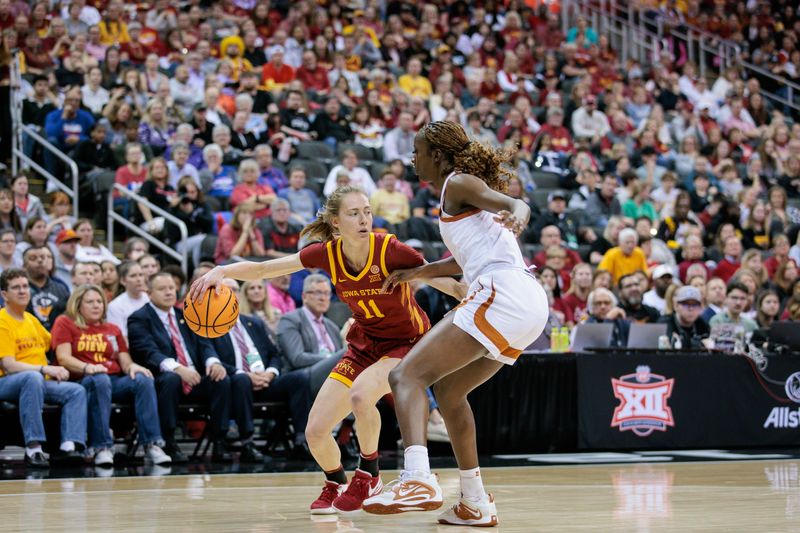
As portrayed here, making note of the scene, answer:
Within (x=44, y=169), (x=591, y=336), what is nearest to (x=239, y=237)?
(x=44, y=169)

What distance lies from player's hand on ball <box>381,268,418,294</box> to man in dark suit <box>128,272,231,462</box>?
373cm

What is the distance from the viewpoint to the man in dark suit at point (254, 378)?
29.7 ft

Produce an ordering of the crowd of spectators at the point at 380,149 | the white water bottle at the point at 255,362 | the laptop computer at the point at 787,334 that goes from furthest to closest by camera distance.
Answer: the crowd of spectators at the point at 380,149 → the laptop computer at the point at 787,334 → the white water bottle at the point at 255,362

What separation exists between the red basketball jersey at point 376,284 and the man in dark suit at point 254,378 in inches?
135

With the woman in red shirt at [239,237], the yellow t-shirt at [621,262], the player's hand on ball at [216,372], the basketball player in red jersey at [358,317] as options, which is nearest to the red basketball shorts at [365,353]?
the basketball player in red jersey at [358,317]

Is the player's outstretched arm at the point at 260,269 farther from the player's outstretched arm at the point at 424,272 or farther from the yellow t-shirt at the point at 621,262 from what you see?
the yellow t-shirt at the point at 621,262

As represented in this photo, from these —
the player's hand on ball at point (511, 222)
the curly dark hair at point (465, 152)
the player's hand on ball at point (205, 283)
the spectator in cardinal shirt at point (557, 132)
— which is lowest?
the player's hand on ball at point (205, 283)

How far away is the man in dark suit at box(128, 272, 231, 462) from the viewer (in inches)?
348

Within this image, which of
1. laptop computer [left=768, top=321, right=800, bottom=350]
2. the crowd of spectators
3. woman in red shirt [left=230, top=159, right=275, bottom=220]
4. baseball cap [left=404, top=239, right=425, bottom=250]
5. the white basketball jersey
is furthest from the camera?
woman in red shirt [left=230, top=159, right=275, bottom=220]

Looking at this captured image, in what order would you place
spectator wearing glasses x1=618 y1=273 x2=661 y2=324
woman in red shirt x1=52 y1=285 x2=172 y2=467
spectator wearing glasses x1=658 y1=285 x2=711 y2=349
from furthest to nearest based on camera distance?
spectator wearing glasses x1=618 y1=273 x2=661 y2=324
spectator wearing glasses x1=658 y1=285 x2=711 y2=349
woman in red shirt x1=52 y1=285 x2=172 y2=467

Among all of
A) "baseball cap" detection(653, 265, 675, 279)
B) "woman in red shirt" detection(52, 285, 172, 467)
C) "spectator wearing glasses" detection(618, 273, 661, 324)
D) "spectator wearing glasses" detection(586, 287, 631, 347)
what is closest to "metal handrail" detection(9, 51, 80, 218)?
"woman in red shirt" detection(52, 285, 172, 467)

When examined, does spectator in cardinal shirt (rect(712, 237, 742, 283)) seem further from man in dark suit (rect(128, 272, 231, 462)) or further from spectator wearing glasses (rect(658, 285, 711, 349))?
man in dark suit (rect(128, 272, 231, 462))

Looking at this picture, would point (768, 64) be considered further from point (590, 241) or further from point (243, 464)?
point (243, 464)

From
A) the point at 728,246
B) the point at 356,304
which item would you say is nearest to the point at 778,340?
the point at 728,246
